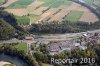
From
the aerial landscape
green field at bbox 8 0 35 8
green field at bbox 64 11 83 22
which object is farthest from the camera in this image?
green field at bbox 8 0 35 8

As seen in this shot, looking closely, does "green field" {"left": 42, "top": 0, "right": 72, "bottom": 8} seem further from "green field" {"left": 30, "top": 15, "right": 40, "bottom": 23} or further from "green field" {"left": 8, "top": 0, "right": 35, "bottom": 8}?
"green field" {"left": 30, "top": 15, "right": 40, "bottom": 23}

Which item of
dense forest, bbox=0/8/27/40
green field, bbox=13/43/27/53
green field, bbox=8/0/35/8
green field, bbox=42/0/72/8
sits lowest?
green field, bbox=13/43/27/53

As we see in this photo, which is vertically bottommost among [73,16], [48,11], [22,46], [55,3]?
[22,46]

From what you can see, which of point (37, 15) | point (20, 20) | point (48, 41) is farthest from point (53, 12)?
point (48, 41)

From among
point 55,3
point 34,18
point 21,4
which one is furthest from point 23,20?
point 55,3

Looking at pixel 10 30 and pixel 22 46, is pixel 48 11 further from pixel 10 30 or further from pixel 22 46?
pixel 22 46

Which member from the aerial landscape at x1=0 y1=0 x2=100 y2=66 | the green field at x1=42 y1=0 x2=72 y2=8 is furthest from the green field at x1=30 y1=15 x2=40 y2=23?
the green field at x1=42 y1=0 x2=72 y2=8

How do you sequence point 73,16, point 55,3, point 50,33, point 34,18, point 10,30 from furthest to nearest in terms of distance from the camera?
1. point 55,3
2. point 73,16
3. point 34,18
4. point 50,33
5. point 10,30
